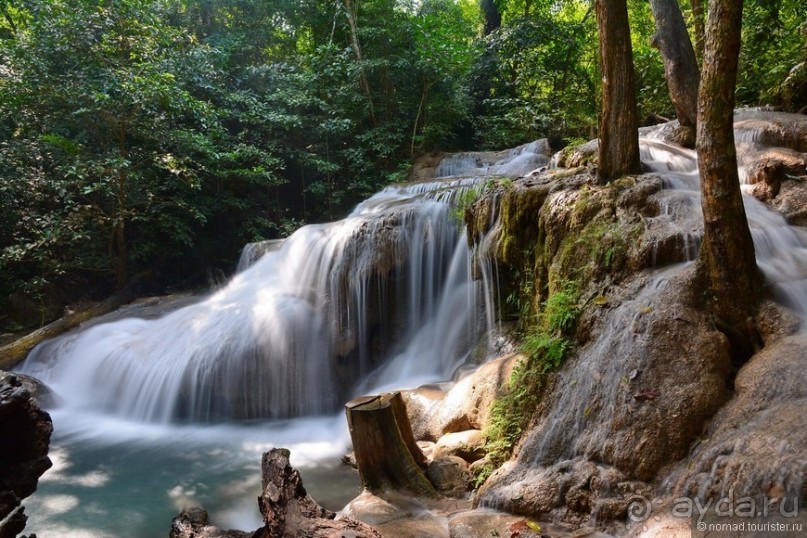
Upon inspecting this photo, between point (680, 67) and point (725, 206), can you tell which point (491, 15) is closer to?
point (680, 67)

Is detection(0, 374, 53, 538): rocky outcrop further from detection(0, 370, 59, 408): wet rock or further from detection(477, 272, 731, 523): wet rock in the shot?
detection(0, 370, 59, 408): wet rock

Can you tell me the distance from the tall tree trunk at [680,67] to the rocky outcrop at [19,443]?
9467 millimetres

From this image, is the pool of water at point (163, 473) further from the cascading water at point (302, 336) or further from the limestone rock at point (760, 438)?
the limestone rock at point (760, 438)

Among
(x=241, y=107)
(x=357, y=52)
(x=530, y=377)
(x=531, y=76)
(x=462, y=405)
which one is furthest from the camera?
(x=531, y=76)

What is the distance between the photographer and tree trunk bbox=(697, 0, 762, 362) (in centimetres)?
382

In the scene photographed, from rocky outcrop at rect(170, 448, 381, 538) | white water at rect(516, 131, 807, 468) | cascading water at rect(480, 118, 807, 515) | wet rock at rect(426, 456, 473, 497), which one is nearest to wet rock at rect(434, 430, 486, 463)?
wet rock at rect(426, 456, 473, 497)

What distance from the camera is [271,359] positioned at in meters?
8.52

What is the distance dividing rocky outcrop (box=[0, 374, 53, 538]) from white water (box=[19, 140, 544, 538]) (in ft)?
8.88

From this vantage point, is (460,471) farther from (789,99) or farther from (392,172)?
(392,172)

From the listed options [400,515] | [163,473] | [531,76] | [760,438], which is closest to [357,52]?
[531,76]

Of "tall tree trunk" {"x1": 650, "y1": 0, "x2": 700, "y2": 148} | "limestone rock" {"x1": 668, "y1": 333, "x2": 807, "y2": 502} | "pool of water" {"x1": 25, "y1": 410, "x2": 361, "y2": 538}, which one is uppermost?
"tall tree trunk" {"x1": 650, "y1": 0, "x2": 700, "y2": 148}

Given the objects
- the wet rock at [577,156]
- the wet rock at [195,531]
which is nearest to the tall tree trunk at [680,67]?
the wet rock at [577,156]

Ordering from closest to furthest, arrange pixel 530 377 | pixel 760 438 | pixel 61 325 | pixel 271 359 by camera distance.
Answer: pixel 760 438
pixel 530 377
pixel 271 359
pixel 61 325

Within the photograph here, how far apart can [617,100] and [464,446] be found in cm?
442
